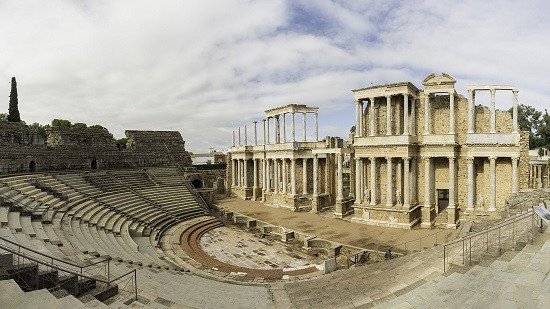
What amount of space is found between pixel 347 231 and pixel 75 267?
694 inches

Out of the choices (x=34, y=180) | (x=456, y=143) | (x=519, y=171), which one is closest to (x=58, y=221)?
(x=34, y=180)

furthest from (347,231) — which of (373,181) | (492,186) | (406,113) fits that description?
(492,186)

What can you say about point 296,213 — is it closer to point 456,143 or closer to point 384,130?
point 384,130

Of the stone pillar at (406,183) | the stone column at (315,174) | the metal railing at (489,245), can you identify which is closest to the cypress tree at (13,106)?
the stone column at (315,174)

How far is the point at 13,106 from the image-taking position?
41.2m

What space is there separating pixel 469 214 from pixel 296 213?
1468 centimetres

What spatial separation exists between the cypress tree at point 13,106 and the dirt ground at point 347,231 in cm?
3373

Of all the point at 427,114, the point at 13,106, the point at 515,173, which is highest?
the point at 13,106

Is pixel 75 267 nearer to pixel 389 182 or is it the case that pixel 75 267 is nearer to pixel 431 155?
pixel 389 182

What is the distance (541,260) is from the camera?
857 centimetres

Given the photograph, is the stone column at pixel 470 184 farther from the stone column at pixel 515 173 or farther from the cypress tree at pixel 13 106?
the cypress tree at pixel 13 106

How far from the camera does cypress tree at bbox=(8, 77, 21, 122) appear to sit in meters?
41.0

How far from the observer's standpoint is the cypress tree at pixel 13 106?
40969 mm

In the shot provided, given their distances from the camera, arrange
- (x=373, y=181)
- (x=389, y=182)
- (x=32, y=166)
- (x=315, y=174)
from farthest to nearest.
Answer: (x=315, y=174), (x=32, y=166), (x=373, y=181), (x=389, y=182)
